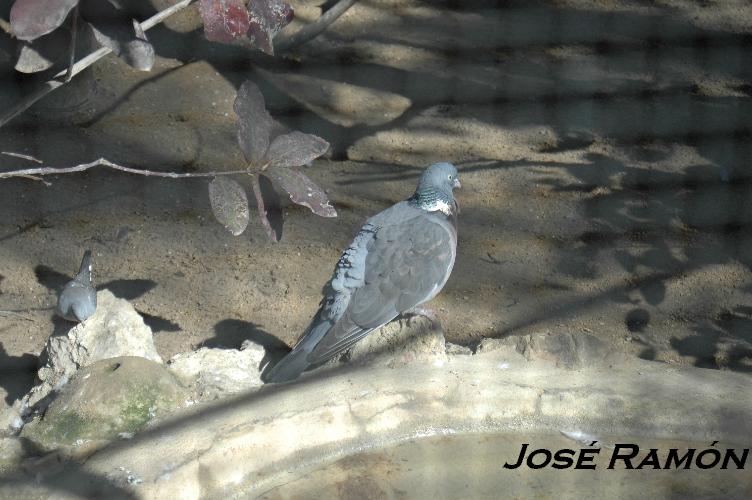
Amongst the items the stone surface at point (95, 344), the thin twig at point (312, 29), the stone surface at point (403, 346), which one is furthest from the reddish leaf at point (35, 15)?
the thin twig at point (312, 29)

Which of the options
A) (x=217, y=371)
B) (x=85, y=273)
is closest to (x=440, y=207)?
(x=217, y=371)

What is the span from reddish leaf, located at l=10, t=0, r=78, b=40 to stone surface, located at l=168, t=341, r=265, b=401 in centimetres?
91

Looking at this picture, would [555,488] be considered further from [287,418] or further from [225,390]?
[225,390]

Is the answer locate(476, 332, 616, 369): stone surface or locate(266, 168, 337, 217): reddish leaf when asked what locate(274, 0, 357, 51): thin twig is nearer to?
locate(476, 332, 616, 369): stone surface

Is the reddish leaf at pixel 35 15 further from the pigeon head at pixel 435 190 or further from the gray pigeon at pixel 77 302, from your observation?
the pigeon head at pixel 435 190

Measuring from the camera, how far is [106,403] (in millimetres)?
1855

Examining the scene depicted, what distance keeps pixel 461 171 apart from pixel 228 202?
1841 mm

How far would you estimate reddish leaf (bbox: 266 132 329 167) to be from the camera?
1473mm

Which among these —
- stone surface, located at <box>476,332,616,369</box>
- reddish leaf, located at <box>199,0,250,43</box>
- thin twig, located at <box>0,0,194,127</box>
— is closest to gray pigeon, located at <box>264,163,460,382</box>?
stone surface, located at <box>476,332,616,369</box>

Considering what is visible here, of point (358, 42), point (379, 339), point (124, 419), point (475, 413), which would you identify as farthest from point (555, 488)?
point (358, 42)

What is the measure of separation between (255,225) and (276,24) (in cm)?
158

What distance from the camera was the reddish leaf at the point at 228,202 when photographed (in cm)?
147

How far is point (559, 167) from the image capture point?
130 inches

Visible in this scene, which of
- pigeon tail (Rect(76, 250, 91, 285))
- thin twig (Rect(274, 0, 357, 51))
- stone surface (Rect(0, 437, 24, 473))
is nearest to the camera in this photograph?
stone surface (Rect(0, 437, 24, 473))
